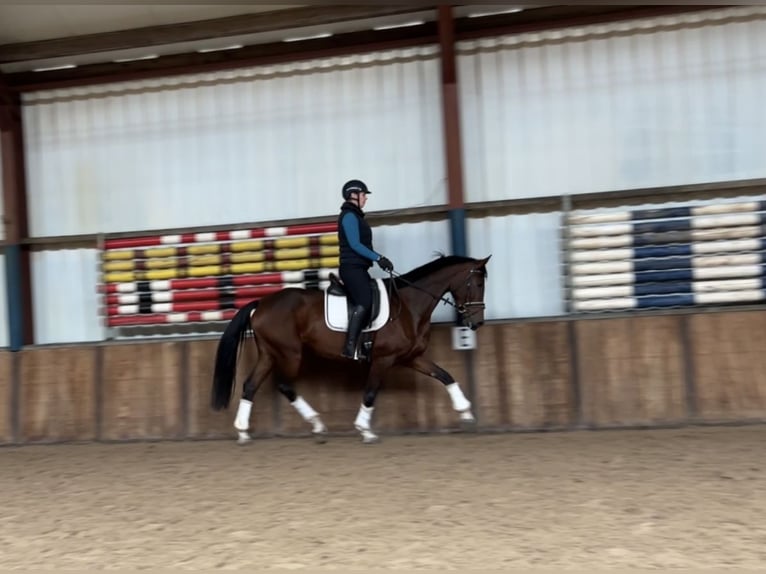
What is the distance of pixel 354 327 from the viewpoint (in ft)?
19.7

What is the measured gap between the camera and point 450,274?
6316 mm

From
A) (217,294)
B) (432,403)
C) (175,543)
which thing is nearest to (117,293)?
(217,294)

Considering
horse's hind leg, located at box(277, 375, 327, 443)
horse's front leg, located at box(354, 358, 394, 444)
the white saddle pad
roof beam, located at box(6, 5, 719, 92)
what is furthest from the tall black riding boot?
roof beam, located at box(6, 5, 719, 92)

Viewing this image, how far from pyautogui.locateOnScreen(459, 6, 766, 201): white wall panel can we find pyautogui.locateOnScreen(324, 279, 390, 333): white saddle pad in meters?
1.80

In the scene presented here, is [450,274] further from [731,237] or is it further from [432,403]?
[731,237]

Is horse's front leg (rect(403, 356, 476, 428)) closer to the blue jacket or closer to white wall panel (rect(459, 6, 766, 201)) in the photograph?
the blue jacket

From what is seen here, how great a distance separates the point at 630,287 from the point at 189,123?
17.5 ft

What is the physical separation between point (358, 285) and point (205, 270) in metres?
2.30

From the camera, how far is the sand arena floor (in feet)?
11.1

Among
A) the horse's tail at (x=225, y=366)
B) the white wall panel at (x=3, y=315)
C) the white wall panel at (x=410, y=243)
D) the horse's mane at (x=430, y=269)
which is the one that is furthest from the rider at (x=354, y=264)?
the white wall panel at (x=3, y=315)

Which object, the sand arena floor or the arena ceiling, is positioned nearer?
the sand arena floor

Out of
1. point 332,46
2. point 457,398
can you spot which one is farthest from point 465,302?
point 332,46

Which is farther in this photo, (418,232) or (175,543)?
(418,232)

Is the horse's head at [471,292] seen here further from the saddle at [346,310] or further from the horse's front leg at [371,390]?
the horse's front leg at [371,390]
